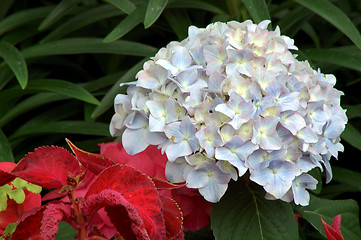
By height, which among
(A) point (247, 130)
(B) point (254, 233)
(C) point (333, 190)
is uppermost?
(A) point (247, 130)

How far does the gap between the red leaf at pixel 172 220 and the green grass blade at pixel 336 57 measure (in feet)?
2.12

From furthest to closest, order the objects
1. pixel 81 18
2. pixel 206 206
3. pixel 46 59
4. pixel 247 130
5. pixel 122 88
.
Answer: pixel 46 59 < pixel 81 18 < pixel 122 88 < pixel 206 206 < pixel 247 130

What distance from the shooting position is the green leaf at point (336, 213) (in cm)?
76

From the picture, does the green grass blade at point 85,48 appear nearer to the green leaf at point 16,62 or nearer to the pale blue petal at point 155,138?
the green leaf at point 16,62

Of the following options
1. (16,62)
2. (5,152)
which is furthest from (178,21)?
(5,152)

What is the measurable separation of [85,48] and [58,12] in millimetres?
96

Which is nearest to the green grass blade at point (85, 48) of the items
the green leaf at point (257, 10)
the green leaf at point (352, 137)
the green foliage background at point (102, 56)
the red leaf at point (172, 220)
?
the green foliage background at point (102, 56)

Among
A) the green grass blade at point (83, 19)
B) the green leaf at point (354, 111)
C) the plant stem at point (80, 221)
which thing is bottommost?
the green leaf at point (354, 111)

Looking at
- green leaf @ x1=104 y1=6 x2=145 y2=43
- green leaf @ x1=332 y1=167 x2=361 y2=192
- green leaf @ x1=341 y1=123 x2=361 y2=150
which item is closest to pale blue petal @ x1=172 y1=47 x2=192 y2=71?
green leaf @ x1=104 y1=6 x2=145 y2=43

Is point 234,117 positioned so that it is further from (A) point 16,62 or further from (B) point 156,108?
(A) point 16,62

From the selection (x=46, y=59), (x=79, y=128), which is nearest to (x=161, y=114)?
(x=79, y=128)

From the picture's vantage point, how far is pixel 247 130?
1.98 feet

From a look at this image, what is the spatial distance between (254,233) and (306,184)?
0.29 ft

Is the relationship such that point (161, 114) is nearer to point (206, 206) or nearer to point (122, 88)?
point (206, 206)
